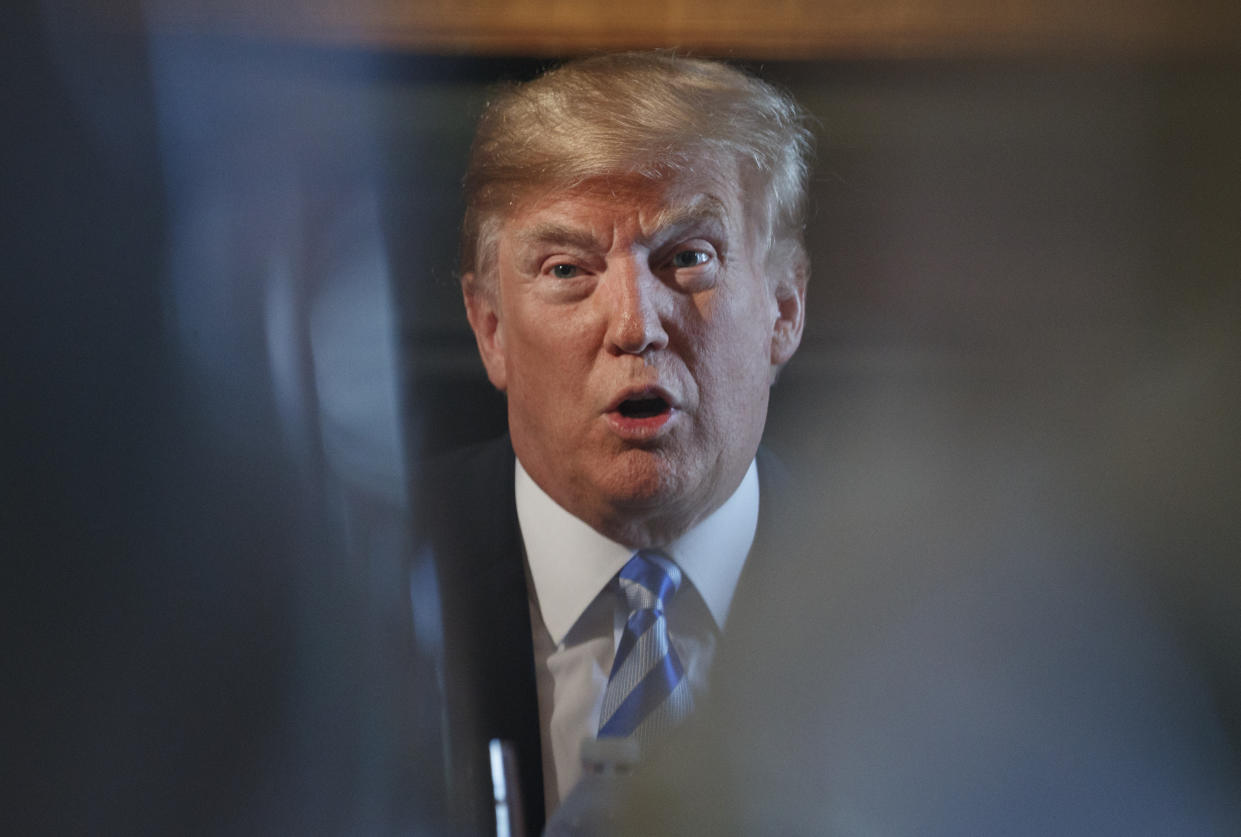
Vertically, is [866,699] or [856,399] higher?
[856,399]

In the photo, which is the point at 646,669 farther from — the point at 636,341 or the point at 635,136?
the point at 635,136

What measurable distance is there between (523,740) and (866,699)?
22cm

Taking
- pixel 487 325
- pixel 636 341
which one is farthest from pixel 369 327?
pixel 636 341

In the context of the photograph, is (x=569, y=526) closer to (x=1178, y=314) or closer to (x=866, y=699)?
(x=866, y=699)

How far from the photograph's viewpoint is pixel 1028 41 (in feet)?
2.03

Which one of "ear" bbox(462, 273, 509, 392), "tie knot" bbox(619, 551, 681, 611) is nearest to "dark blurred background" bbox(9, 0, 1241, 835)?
"ear" bbox(462, 273, 509, 392)

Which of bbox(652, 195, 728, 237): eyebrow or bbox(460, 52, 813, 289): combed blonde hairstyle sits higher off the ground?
bbox(460, 52, 813, 289): combed blonde hairstyle

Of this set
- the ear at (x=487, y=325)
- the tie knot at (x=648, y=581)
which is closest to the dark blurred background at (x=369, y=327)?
the ear at (x=487, y=325)

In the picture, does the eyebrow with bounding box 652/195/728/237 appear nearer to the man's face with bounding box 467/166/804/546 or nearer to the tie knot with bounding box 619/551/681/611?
the man's face with bounding box 467/166/804/546

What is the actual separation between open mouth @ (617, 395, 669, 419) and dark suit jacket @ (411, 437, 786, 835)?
79mm

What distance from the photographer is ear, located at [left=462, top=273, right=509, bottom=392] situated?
0.59 meters

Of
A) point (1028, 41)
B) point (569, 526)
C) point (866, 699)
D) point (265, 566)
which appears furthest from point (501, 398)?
point (1028, 41)

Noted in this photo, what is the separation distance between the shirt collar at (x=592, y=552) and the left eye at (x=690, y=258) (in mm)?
134

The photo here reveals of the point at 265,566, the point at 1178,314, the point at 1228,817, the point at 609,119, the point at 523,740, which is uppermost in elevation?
the point at 609,119
